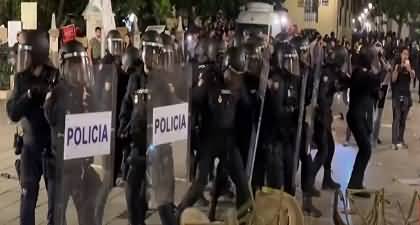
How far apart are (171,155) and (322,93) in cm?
341

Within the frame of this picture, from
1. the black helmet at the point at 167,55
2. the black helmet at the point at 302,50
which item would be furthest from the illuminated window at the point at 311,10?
the black helmet at the point at 167,55

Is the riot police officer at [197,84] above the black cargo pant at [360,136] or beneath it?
above

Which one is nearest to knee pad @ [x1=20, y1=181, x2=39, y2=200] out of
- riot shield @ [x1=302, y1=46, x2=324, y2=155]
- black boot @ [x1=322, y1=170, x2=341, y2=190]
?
riot shield @ [x1=302, y1=46, x2=324, y2=155]

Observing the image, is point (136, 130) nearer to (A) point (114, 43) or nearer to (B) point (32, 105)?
(B) point (32, 105)

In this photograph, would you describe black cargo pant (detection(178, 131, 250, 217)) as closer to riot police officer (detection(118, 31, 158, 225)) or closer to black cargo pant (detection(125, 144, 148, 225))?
black cargo pant (detection(125, 144, 148, 225))

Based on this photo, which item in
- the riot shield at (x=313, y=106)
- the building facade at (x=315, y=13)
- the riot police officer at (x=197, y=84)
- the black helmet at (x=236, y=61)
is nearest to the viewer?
the riot police officer at (x=197, y=84)

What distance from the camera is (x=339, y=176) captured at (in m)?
11.9

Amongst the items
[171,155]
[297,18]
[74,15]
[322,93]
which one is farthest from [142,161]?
[297,18]

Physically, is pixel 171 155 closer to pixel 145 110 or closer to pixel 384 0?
pixel 145 110

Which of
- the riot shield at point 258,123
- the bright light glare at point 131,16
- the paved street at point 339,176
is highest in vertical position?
the bright light glare at point 131,16

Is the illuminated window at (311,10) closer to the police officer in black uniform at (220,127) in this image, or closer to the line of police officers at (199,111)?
the line of police officers at (199,111)

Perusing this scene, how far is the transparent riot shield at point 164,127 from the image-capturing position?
6922mm

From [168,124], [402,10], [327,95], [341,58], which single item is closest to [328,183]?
[327,95]

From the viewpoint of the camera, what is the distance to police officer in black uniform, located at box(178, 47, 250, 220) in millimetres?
8117
